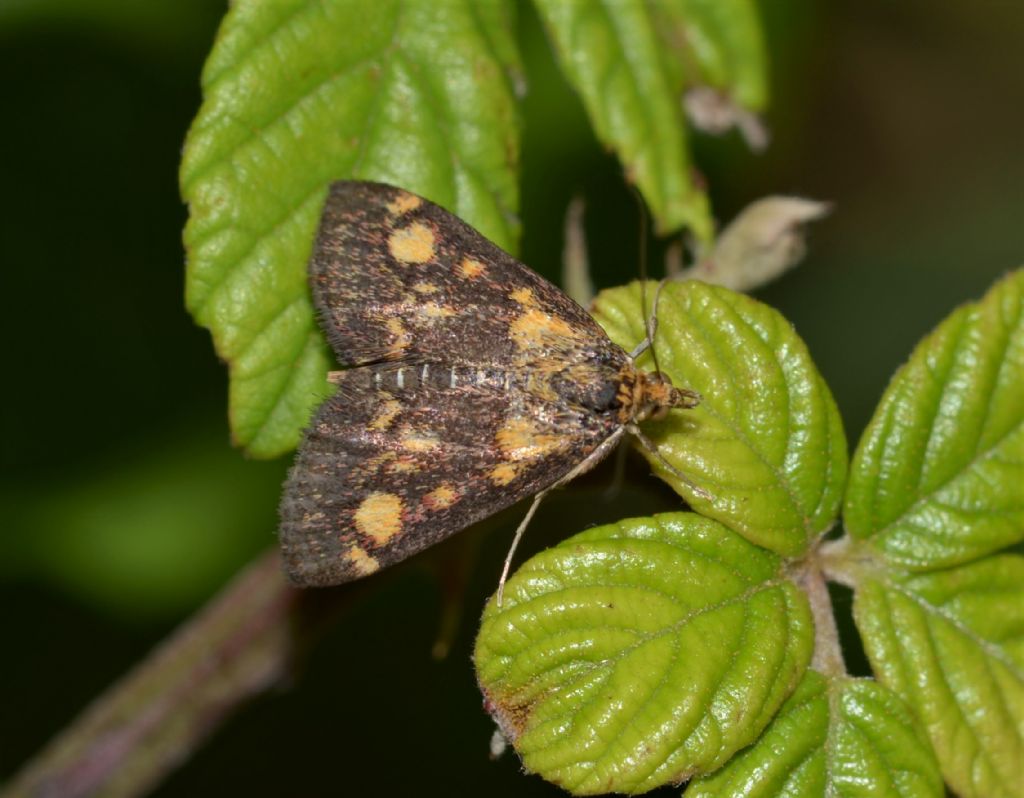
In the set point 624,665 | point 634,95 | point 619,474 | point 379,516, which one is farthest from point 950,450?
point 379,516

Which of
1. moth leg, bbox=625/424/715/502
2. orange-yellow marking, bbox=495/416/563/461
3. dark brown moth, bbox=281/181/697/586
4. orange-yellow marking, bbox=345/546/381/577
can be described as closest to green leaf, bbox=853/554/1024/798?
moth leg, bbox=625/424/715/502

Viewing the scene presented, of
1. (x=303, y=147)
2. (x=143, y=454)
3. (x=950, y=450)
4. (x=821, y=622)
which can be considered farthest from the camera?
(x=143, y=454)

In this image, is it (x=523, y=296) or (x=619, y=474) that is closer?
(x=619, y=474)

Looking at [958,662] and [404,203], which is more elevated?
[404,203]

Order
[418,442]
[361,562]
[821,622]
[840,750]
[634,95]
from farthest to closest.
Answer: [634,95], [418,442], [361,562], [821,622], [840,750]

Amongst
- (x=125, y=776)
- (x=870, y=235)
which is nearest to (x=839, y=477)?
(x=125, y=776)

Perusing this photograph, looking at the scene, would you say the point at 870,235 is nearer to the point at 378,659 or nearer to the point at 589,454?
the point at 378,659

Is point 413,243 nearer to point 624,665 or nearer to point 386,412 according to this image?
point 386,412
